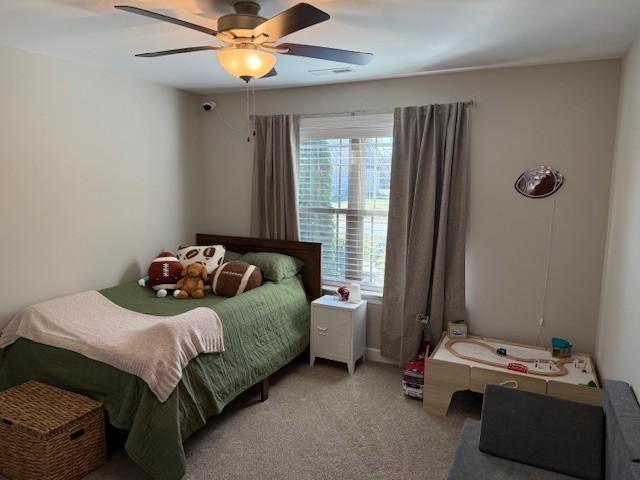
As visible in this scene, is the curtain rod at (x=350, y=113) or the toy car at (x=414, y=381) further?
the curtain rod at (x=350, y=113)

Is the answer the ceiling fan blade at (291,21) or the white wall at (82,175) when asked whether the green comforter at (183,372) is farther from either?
the ceiling fan blade at (291,21)

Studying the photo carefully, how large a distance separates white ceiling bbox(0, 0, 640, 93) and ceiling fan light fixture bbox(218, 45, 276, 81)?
212 mm

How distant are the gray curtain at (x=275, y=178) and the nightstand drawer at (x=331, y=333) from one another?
2.60ft

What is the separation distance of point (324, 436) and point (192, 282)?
4.87ft

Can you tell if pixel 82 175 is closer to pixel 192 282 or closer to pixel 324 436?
pixel 192 282

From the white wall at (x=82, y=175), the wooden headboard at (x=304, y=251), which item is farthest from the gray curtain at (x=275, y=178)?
the white wall at (x=82, y=175)

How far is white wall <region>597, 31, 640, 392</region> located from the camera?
79.0 inches

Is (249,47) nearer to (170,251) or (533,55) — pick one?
(533,55)

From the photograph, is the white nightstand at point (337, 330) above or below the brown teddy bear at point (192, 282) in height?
below

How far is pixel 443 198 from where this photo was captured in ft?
10.6

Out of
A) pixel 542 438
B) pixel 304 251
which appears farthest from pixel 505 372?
pixel 304 251

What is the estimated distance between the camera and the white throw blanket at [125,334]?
2.25 meters

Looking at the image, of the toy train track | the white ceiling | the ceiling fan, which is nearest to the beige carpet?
the toy train track

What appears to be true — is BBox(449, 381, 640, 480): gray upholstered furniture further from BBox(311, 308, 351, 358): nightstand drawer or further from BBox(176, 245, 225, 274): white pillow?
BBox(176, 245, 225, 274): white pillow
